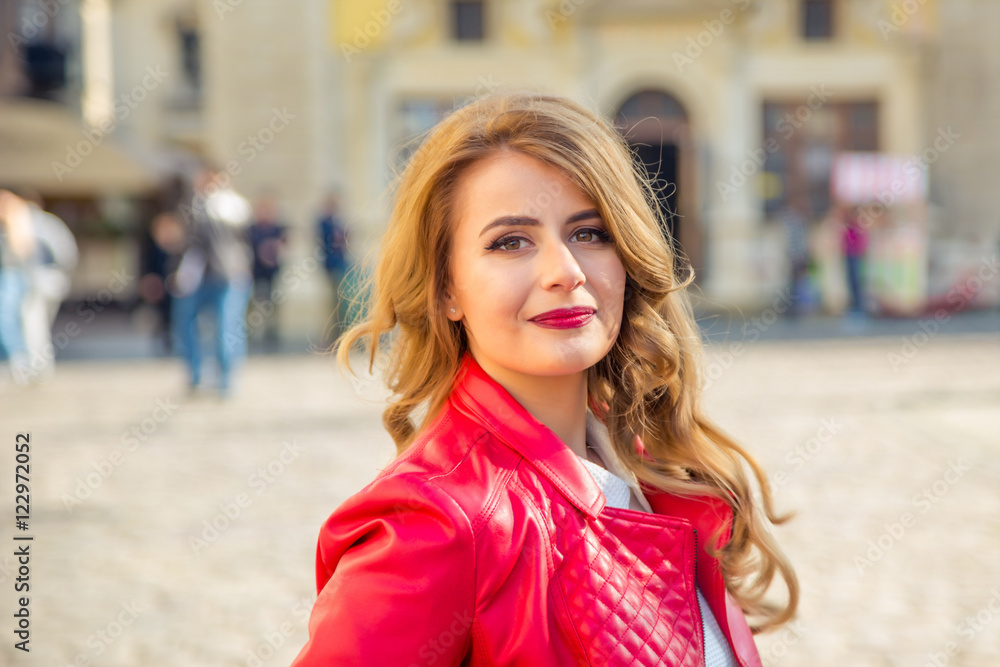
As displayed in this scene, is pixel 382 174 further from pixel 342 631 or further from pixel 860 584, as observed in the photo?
pixel 342 631

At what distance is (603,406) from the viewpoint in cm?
174

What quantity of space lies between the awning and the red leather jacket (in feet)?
56.0

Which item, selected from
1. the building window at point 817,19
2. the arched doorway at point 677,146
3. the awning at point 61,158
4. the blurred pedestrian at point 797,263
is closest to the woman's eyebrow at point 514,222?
the blurred pedestrian at point 797,263

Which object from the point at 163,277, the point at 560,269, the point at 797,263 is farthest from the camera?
the point at 797,263

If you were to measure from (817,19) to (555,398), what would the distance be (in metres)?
18.0

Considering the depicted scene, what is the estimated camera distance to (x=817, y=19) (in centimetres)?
1780

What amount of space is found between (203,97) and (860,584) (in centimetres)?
2225

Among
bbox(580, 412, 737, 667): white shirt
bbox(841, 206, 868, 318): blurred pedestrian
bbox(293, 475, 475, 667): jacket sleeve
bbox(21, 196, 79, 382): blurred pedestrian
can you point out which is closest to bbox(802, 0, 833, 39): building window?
bbox(841, 206, 868, 318): blurred pedestrian

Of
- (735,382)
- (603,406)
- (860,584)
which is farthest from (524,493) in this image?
(735,382)

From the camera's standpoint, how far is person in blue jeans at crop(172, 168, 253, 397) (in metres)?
8.34

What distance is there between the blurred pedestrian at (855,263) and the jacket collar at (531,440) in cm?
1292

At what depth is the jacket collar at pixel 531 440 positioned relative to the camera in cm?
135

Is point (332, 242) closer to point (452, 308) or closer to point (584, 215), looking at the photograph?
point (452, 308)

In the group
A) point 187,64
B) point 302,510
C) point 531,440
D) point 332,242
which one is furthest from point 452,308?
point 187,64
